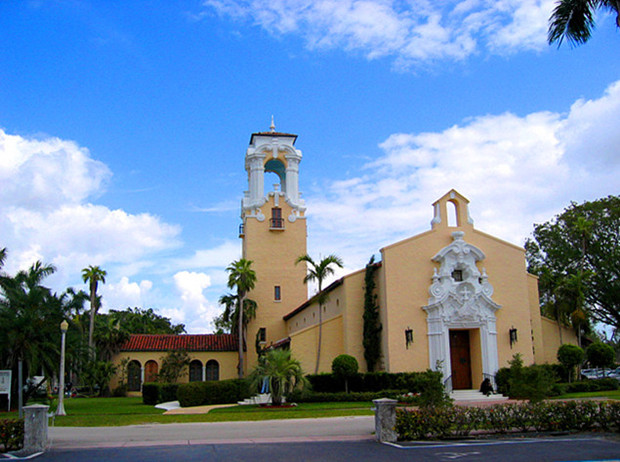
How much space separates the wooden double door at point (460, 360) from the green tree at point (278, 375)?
9516 millimetres

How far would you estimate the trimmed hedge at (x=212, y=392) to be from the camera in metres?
28.7

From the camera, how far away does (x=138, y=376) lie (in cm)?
4384

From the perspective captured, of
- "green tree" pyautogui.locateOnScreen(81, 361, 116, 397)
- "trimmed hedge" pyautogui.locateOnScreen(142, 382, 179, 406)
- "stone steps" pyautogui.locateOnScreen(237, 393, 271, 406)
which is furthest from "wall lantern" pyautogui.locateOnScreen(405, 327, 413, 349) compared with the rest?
"green tree" pyautogui.locateOnScreen(81, 361, 116, 397)

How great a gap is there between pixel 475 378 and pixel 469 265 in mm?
5907

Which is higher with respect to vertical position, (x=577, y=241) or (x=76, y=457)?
(x=577, y=241)

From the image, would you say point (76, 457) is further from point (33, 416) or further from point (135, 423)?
point (135, 423)

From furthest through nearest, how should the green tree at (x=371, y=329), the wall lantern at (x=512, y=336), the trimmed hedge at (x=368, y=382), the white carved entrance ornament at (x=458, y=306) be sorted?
the wall lantern at (x=512, y=336) → the green tree at (x=371, y=329) → the white carved entrance ornament at (x=458, y=306) → the trimmed hedge at (x=368, y=382)

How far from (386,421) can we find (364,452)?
184 cm

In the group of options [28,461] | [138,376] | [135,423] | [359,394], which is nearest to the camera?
[28,461]

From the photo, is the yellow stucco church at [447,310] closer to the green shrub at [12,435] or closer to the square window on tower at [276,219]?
the square window on tower at [276,219]

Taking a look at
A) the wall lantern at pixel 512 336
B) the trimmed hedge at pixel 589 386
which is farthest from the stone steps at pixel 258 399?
the trimmed hedge at pixel 589 386

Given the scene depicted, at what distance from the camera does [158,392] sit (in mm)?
31078

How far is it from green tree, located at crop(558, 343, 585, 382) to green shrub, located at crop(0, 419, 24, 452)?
88.0 feet

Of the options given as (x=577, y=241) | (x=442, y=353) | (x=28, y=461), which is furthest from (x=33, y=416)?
(x=577, y=241)
